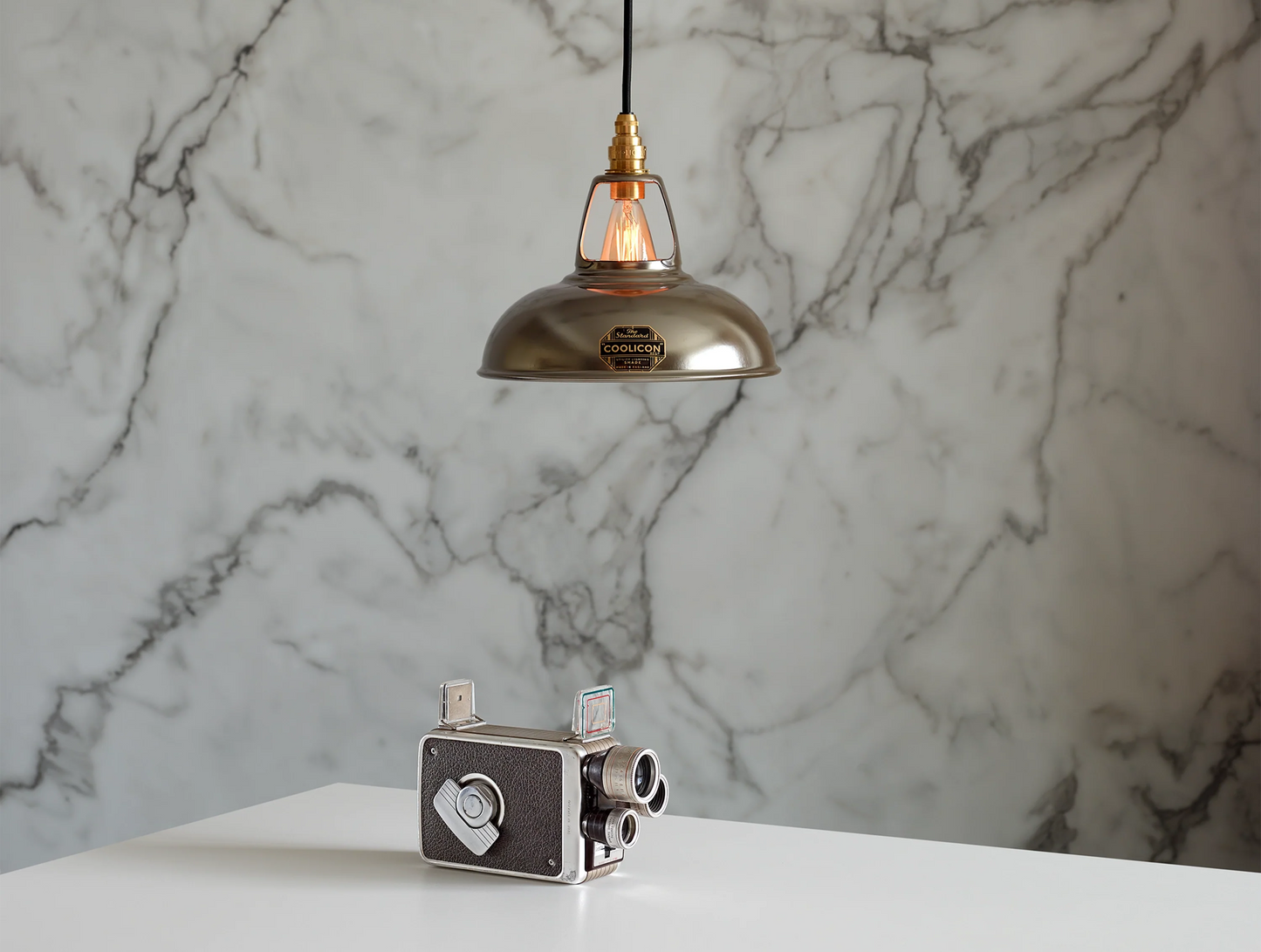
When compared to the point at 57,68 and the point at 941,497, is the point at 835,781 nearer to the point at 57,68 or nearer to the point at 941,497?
the point at 941,497

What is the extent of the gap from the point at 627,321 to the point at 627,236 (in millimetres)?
140

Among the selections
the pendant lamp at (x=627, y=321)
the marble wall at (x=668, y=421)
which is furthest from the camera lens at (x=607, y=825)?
the marble wall at (x=668, y=421)

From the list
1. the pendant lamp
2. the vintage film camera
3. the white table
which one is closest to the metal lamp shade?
the pendant lamp

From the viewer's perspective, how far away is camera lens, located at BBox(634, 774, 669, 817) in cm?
137

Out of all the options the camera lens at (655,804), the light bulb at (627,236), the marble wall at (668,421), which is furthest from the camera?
the marble wall at (668,421)

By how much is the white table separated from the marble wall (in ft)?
2.27

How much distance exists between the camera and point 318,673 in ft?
8.00

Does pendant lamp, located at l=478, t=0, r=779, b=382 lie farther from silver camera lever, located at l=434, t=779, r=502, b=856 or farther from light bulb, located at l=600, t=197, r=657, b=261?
silver camera lever, located at l=434, t=779, r=502, b=856

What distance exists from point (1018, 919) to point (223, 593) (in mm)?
1674

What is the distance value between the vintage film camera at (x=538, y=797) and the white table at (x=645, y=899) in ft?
0.09

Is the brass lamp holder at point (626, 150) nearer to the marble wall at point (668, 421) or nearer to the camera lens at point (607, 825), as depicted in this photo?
the camera lens at point (607, 825)

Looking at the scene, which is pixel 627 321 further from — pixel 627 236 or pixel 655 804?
pixel 655 804

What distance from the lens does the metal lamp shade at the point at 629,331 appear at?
115 cm

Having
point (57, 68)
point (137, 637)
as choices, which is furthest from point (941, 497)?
point (57, 68)
